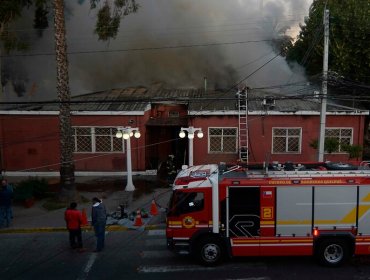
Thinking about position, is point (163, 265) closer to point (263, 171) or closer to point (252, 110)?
point (263, 171)

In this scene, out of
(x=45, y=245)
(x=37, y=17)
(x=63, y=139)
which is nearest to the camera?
(x=45, y=245)

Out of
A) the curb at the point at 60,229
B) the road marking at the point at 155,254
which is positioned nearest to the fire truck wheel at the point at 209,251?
the road marking at the point at 155,254

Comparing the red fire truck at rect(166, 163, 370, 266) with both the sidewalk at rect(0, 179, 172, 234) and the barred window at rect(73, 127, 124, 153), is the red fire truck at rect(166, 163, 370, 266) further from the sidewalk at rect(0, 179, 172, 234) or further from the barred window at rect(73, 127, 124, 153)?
the barred window at rect(73, 127, 124, 153)

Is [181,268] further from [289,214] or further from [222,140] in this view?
[222,140]

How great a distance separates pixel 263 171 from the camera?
33.0 ft

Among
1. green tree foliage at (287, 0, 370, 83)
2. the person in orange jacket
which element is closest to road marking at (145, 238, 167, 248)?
the person in orange jacket

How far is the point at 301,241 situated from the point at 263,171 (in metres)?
1.71

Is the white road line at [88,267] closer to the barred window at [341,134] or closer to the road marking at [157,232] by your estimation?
the road marking at [157,232]

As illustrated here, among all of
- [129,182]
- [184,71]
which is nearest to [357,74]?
[184,71]

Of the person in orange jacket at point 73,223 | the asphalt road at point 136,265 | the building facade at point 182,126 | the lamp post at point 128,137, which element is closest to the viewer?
the asphalt road at point 136,265

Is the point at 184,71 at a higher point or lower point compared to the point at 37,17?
lower

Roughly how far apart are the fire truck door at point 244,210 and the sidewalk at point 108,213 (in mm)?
3575

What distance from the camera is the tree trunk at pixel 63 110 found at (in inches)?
567

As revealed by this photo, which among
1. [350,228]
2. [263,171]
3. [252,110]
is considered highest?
[252,110]
